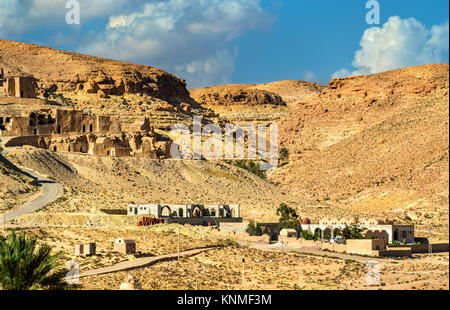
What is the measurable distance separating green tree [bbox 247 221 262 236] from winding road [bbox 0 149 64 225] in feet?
50.5

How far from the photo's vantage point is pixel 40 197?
6850 cm

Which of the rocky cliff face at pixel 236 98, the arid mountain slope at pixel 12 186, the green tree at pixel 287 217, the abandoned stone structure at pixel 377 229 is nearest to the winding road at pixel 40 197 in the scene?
the arid mountain slope at pixel 12 186

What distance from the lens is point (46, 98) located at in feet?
375

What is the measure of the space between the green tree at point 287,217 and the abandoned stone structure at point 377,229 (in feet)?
5.71

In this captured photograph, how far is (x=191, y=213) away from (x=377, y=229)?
15437 millimetres

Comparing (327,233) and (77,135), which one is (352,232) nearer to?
(327,233)

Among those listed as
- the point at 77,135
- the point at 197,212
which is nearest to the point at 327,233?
the point at 197,212

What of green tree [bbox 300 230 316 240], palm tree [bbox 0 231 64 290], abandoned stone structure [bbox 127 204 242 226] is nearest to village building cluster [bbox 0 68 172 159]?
abandoned stone structure [bbox 127 204 242 226]

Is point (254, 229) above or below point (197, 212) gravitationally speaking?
below

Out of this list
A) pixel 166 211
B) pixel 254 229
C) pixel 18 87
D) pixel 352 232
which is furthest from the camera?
pixel 18 87

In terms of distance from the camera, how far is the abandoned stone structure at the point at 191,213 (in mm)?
69481

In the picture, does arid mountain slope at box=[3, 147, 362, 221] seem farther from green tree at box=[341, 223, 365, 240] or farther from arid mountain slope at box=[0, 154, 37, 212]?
green tree at box=[341, 223, 365, 240]

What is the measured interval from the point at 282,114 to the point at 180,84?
2431 cm
